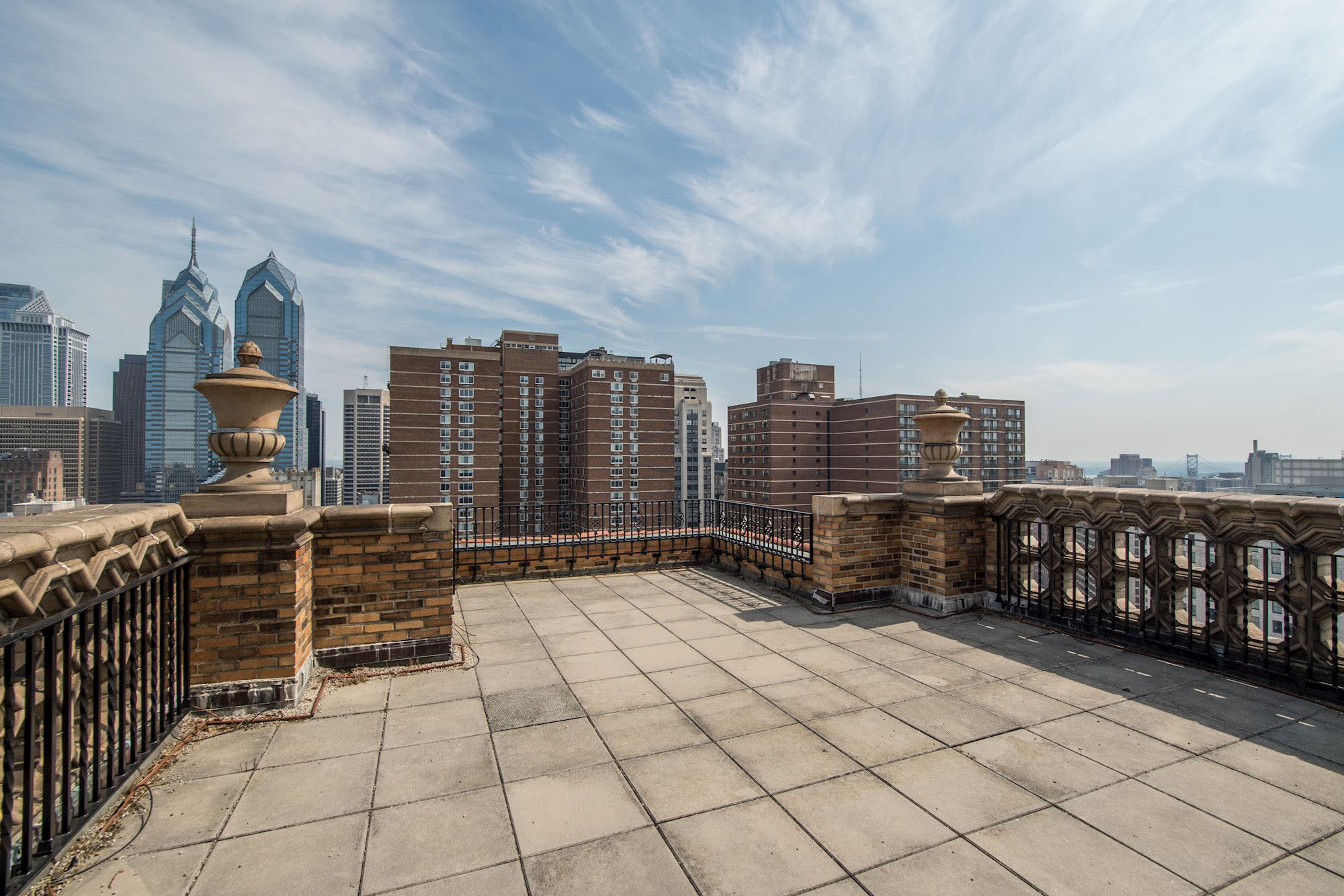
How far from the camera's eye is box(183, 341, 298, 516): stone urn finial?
423cm

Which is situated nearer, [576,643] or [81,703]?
[81,703]

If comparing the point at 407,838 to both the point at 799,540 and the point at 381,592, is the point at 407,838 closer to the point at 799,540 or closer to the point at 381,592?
the point at 381,592

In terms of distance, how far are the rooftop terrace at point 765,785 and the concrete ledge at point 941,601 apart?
4.36 feet

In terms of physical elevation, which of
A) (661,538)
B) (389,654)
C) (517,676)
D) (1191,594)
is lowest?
(517,676)

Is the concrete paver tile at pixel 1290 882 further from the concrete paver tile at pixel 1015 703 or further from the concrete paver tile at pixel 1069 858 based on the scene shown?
the concrete paver tile at pixel 1015 703

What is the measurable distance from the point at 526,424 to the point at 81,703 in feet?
290

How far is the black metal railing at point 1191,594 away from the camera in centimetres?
426

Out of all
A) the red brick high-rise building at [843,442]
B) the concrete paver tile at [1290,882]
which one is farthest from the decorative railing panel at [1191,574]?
the red brick high-rise building at [843,442]

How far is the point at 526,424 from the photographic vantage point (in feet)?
291

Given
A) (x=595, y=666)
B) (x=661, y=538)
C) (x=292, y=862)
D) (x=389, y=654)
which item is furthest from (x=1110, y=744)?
(x=661, y=538)

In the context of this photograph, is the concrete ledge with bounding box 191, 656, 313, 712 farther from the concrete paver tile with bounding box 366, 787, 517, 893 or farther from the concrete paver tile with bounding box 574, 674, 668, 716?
the concrete paver tile with bounding box 574, 674, 668, 716

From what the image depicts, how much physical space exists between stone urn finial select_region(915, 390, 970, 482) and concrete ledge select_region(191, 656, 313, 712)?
6504mm

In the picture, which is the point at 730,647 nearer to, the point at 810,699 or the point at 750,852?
the point at 810,699

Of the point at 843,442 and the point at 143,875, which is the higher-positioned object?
the point at 843,442
